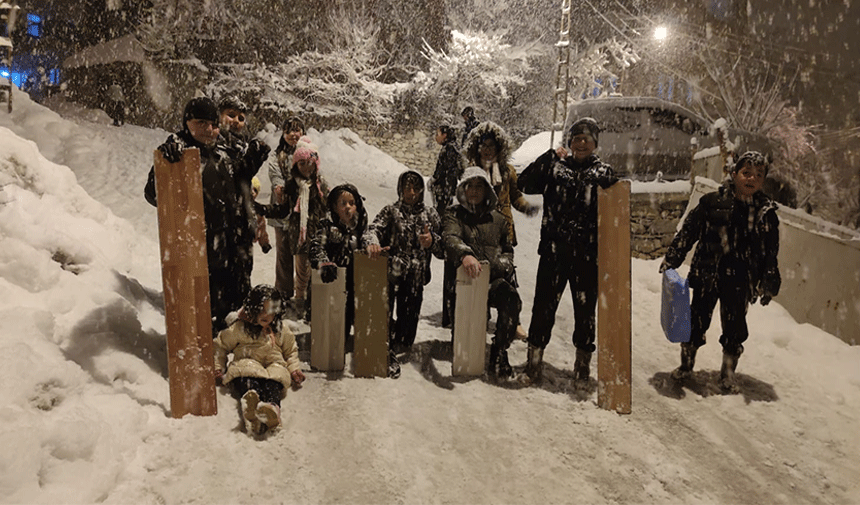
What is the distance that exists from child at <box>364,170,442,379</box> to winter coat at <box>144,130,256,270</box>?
99 cm

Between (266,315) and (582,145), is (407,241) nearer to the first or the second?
(266,315)

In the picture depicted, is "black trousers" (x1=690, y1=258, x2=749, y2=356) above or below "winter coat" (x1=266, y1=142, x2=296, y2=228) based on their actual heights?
below

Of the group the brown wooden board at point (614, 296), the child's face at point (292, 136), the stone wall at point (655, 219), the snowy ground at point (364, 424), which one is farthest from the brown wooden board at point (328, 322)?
the stone wall at point (655, 219)

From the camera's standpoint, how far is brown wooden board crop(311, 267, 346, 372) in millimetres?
3984

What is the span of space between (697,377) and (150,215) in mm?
7861

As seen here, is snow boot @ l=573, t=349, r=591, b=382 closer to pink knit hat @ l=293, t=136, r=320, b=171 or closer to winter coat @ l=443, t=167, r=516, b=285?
winter coat @ l=443, t=167, r=516, b=285

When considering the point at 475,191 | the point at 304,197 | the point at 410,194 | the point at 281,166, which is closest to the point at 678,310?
the point at 475,191

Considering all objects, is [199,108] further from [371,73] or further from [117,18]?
[117,18]

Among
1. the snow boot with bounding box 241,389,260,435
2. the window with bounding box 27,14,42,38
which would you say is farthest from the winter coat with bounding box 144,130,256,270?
the window with bounding box 27,14,42,38

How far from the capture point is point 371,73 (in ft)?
65.3

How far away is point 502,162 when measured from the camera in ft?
17.1

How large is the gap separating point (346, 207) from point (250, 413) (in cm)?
177

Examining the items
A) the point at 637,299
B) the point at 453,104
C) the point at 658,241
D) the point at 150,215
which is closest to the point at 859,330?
the point at 637,299

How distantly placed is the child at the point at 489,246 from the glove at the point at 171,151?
1.99m
